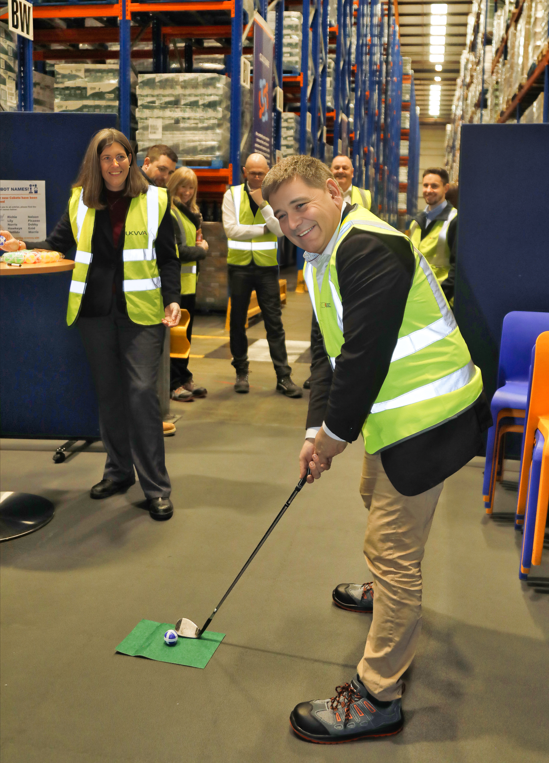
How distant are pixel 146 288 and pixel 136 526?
3.96 ft

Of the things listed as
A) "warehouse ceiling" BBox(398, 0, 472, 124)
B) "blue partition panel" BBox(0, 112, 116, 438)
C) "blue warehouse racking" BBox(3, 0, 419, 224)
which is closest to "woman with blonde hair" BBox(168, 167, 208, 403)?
"blue partition panel" BBox(0, 112, 116, 438)

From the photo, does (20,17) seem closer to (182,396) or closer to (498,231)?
(182,396)

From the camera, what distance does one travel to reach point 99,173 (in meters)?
3.53

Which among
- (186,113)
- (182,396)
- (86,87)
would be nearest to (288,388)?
(182,396)

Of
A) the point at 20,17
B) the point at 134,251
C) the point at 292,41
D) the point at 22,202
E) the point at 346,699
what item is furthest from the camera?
the point at 292,41

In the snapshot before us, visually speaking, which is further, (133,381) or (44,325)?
(44,325)

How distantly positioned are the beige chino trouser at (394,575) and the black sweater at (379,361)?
0.29 feet

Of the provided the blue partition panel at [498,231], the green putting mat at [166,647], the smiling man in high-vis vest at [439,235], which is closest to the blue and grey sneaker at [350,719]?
the green putting mat at [166,647]

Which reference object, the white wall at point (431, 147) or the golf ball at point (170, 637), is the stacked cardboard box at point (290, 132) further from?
the white wall at point (431, 147)

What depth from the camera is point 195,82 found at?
8.12 m

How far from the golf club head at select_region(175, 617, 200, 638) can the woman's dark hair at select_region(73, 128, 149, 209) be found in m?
2.03

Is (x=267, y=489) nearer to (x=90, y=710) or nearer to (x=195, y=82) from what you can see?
(x=90, y=710)

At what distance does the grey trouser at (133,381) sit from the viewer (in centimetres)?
375

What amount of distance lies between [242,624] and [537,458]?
1.38 m
